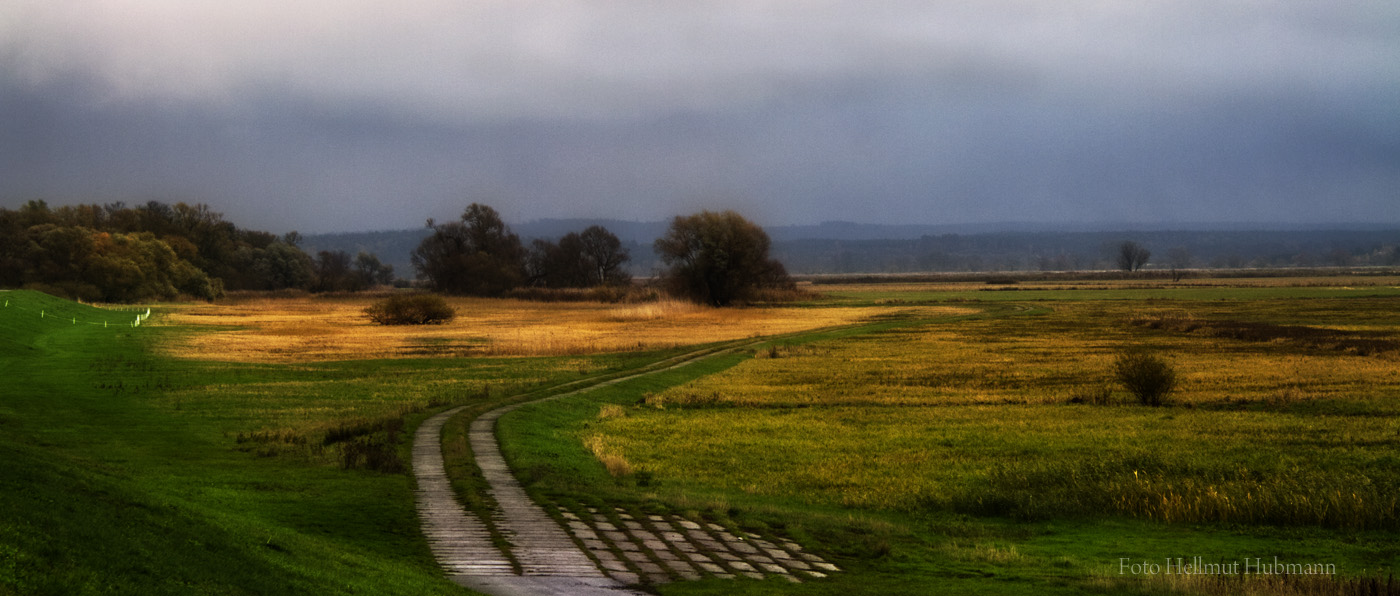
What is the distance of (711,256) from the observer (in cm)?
10200

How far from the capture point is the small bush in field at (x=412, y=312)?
248 feet

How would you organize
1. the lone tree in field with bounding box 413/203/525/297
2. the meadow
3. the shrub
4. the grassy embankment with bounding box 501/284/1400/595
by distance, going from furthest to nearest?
1. the lone tree in field with bounding box 413/203/525/297
2. the shrub
3. the grassy embankment with bounding box 501/284/1400/595
4. the meadow

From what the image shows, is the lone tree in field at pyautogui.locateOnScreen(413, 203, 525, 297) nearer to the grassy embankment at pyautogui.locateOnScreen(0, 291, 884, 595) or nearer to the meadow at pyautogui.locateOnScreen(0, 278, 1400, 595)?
the grassy embankment at pyautogui.locateOnScreen(0, 291, 884, 595)

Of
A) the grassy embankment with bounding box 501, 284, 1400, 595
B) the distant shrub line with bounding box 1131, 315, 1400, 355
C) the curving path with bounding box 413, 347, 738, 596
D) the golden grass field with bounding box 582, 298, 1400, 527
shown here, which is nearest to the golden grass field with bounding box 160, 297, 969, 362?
the golden grass field with bounding box 582, 298, 1400, 527

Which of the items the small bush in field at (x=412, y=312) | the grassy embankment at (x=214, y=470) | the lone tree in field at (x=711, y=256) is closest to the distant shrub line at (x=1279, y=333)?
the grassy embankment at (x=214, y=470)

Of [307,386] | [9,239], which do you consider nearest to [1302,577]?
[307,386]

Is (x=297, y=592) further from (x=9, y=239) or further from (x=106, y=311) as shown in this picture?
(x=9, y=239)

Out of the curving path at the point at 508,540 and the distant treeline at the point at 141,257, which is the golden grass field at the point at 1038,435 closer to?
the curving path at the point at 508,540

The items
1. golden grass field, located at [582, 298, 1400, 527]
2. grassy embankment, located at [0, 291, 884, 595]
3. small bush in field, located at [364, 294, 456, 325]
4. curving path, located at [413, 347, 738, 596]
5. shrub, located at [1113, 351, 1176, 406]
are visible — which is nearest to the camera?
grassy embankment, located at [0, 291, 884, 595]

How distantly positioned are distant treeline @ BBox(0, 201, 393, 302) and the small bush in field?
99.8 ft

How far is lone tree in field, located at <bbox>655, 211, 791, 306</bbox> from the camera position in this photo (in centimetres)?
10219

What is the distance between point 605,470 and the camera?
19531 millimetres

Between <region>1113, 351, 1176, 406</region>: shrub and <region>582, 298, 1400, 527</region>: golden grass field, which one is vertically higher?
<region>1113, 351, 1176, 406</region>: shrub

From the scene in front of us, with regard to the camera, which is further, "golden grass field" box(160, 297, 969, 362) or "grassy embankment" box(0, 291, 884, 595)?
"golden grass field" box(160, 297, 969, 362)
